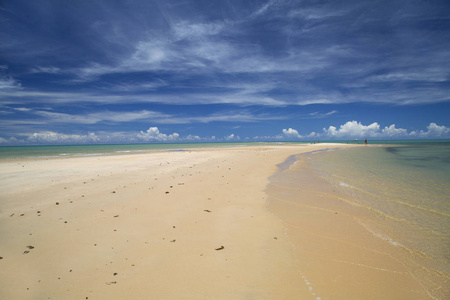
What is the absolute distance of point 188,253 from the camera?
4.77 metres

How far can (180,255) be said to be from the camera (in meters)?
4.68

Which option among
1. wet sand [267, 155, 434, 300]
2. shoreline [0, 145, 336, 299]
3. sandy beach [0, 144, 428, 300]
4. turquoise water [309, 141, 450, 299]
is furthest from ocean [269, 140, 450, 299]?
shoreline [0, 145, 336, 299]

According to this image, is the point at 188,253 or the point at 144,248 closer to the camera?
the point at 188,253

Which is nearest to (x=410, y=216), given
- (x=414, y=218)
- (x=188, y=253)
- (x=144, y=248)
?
(x=414, y=218)

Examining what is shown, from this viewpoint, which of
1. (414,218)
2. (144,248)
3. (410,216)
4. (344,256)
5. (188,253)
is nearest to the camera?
(344,256)

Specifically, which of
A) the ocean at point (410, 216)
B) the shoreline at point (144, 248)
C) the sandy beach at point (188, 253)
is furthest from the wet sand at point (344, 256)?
the shoreline at point (144, 248)

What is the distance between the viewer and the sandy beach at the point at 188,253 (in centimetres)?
363

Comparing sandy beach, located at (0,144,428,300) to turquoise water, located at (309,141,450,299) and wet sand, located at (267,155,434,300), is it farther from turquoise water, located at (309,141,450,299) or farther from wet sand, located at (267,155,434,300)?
turquoise water, located at (309,141,450,299)

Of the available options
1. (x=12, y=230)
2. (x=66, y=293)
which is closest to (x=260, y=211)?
(x=66, y=293)

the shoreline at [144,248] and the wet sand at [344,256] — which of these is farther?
the shoreline at [144,248]

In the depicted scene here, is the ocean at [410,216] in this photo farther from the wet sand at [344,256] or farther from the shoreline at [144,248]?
the shoreline at [144,248]

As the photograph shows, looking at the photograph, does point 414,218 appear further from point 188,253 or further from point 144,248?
point 144,248

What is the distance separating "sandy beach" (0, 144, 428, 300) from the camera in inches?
143

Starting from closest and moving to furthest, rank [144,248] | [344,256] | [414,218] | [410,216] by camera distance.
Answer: [344,256] < [144,248] < [414,218] < [410,216]
